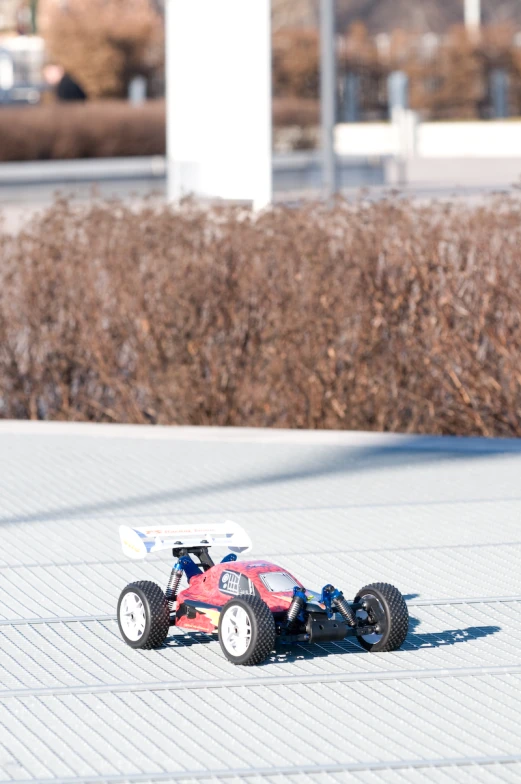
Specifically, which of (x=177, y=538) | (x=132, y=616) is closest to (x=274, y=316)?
(x=177, y=538)

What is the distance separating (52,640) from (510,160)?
99.0 feet

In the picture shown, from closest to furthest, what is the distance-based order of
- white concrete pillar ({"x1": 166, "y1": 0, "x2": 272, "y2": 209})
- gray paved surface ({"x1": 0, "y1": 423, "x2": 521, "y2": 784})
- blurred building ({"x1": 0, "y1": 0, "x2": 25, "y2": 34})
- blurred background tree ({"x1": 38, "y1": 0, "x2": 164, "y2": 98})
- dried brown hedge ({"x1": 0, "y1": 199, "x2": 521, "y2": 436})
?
gray paved surface ({"x1": 0, "y1": 423, "x2": 521, "y2": 784}), dried brown hedge ({"x1": 0, "y1": 199, "x2": 521, "y2": 436}), white concrete pillar ({"x1": 166, "y1": 0, "x2": 272, "y2": 209}), blurred background tree ({"x1": 38, "y1": 0, "x2": 164, "y2": 98}), blurred building ({"x1": 0, "y1": 0, "x2": 25, "y2": 34})

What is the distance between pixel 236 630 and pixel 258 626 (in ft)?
0.49

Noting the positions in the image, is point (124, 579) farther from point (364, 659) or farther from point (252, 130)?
point (252, 130)

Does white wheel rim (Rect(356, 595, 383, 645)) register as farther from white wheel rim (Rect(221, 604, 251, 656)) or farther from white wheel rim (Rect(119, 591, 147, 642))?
white wheel rim (Rect(119, 591, 147, 642))

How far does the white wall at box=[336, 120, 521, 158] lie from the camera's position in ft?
118

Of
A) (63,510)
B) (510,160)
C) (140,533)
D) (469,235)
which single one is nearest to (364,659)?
(140,533)

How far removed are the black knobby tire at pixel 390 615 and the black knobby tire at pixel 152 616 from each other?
1.81 feet

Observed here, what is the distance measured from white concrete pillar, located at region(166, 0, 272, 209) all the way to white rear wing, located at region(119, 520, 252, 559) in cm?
548

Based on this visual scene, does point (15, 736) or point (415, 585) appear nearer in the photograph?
point (15, 736)

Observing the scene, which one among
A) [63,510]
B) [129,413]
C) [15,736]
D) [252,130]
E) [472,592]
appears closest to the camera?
[15,736]

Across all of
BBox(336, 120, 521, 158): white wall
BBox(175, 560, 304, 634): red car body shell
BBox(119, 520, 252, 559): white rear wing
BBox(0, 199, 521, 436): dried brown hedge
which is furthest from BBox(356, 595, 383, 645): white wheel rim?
BBox(336, 120, 521, 158): white wall

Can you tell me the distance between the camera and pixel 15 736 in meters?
3.69

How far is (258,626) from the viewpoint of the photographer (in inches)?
159
